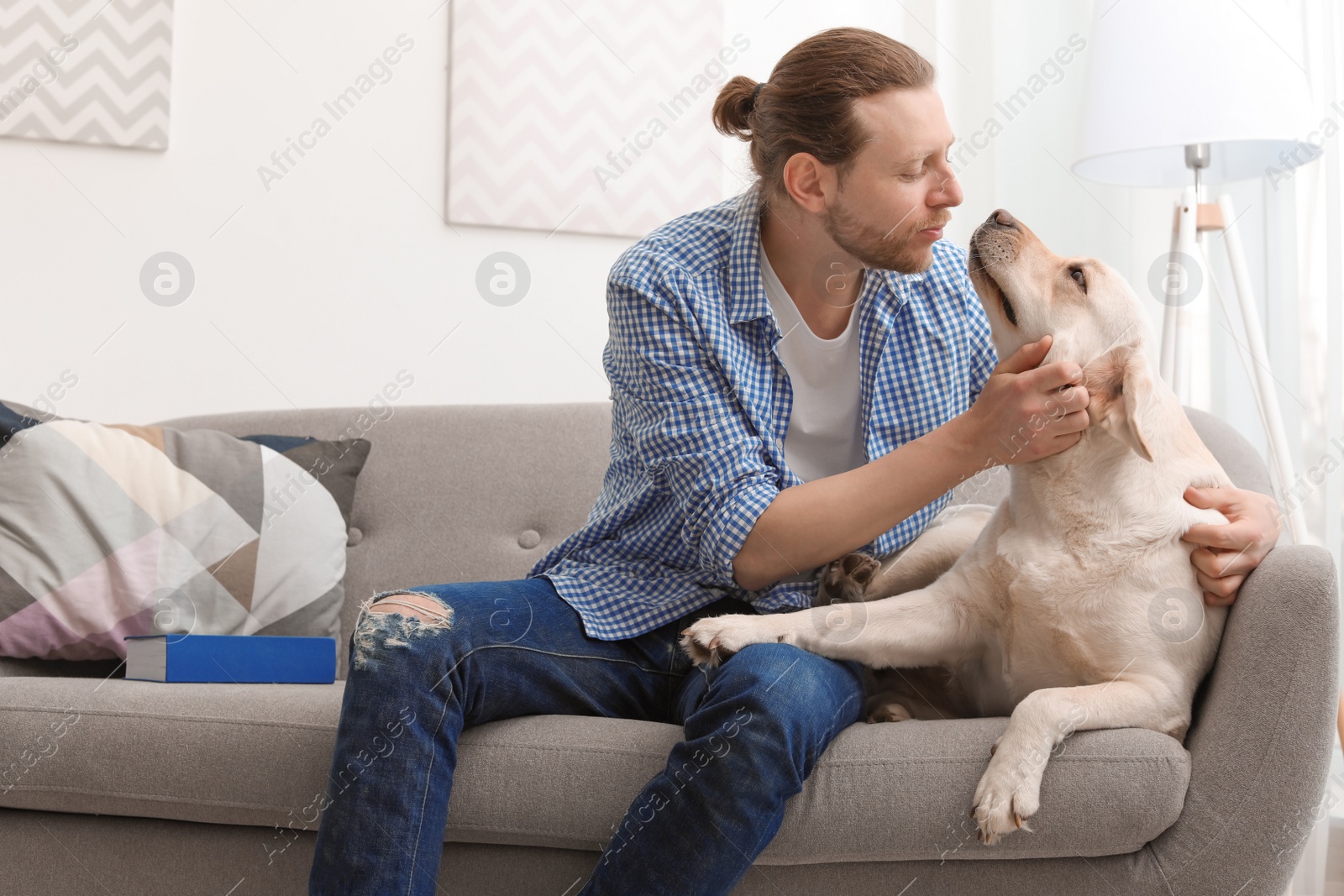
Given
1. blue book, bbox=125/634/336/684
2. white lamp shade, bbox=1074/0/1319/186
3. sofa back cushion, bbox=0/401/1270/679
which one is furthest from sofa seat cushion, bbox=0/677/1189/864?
white lamp shade, bbox=1074/0/1319/186

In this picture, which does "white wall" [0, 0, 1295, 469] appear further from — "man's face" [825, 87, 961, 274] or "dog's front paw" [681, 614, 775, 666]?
"dog's front paw" [681, 614, 775, 666]

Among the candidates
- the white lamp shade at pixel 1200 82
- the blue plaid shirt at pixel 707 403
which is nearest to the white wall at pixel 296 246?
the white lamp shade at pixel 1200 82

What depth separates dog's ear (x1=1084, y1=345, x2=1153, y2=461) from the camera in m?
1.25

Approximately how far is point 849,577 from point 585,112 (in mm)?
1712

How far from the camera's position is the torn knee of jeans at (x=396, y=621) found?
121 cm

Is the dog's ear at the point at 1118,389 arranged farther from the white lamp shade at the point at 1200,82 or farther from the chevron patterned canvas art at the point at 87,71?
the chevron patterned canvas art at the point at 87,71

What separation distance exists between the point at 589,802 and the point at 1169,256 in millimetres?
1721

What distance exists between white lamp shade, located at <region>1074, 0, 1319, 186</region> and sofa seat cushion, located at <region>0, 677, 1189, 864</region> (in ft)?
4.45

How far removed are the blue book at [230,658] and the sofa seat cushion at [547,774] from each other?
15 cm

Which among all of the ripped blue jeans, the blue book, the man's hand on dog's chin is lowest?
the blue book

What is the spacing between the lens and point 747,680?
1.18 m

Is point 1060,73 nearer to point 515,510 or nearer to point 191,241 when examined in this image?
point 515,510

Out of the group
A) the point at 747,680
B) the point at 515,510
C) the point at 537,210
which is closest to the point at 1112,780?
the point at 747,680

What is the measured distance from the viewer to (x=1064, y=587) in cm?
129
